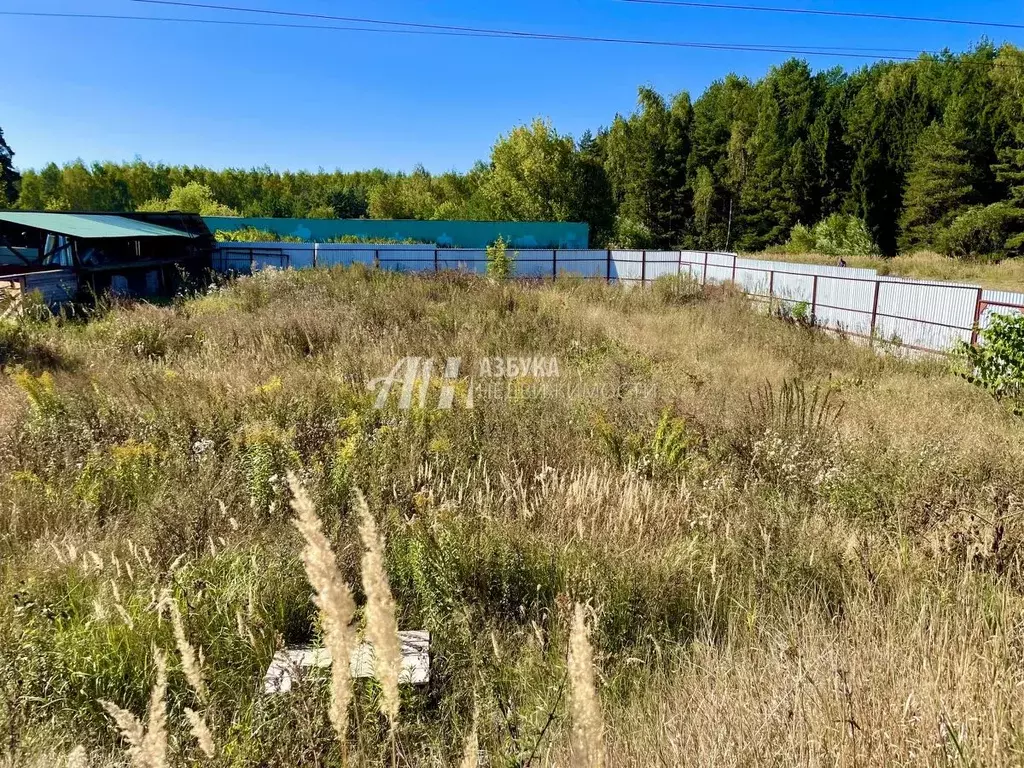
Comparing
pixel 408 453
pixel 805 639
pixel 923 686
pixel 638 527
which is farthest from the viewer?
pixel 408 453

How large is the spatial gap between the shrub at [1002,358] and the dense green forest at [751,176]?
30.9 metres

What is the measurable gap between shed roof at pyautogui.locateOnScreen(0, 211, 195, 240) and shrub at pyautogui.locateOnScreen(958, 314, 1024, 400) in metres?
15.3

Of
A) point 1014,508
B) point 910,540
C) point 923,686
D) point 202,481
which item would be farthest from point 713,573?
point 202,481

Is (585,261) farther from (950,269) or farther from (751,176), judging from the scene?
(751,176)

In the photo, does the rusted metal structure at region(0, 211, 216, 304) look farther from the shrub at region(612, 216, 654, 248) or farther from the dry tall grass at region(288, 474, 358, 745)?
the shrub at region(612, 216, 654, 248)

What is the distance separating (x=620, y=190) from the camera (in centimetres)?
4922

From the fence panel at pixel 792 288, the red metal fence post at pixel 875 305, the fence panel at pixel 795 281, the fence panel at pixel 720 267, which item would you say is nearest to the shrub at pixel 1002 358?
the fence panel at pixel 795 281

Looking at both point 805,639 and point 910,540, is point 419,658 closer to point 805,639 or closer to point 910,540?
point 805,639

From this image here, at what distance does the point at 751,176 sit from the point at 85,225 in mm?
39986

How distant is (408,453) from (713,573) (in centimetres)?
204

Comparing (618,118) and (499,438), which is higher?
(618,118)

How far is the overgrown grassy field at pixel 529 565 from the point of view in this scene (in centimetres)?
167

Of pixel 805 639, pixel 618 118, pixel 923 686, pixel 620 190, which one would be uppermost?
pixel 618 118

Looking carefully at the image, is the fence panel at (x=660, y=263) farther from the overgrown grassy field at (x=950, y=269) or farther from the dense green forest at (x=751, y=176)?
the dense green forest at (x=751, y=176)
